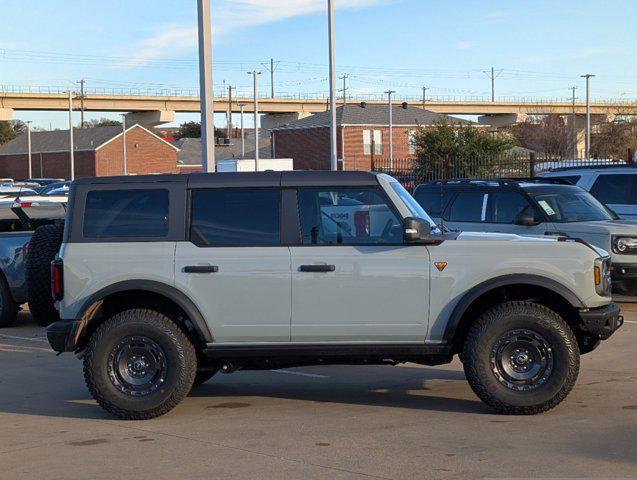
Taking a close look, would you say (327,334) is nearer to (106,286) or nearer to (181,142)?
(106,286)

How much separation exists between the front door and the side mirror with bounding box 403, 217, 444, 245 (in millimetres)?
153

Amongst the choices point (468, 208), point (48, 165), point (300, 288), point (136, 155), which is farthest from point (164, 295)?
point (48, 165)

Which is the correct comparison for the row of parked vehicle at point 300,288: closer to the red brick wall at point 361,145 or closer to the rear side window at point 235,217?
the rear side window at point 235,217

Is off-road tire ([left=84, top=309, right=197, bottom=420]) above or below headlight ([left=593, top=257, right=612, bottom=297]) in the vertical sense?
below

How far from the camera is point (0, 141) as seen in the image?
132000mm

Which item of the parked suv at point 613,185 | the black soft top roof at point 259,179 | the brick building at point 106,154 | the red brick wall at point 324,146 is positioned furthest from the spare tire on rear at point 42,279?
the brick building at point 106,154

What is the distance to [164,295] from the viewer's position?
834 centimetres

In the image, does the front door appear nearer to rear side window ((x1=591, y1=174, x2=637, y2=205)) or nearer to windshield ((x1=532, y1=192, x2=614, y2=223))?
windshield ((x1=532, y1=192, x2=614, y2=223))

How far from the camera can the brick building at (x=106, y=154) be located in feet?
285

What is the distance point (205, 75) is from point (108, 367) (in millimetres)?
8474

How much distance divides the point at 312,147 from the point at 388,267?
59.4 meters

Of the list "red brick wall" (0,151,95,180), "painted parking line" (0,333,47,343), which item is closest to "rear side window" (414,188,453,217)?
"painted parking line" (0,333,47,343)

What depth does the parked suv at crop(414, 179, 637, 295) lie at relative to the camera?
15.0m

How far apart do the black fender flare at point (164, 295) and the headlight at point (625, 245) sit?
27.9ft
